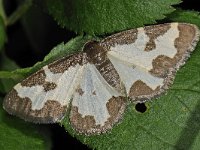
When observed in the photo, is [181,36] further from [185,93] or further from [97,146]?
[97,146]

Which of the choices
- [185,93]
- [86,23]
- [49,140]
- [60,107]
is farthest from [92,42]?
→ [49,140]

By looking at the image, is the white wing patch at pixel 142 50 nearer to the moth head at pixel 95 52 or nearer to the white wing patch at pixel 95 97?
the moth head at pixel 95 52

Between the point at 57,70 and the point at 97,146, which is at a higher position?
the point at 57,70

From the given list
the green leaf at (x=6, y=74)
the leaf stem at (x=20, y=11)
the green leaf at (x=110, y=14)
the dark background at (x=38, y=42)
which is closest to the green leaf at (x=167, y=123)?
the green leaf at (x=110, y=14)

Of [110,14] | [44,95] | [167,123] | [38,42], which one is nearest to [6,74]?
[44,95]

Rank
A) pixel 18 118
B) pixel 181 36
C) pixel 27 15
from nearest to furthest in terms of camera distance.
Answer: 1. pixel 181 36
2. pixel 18 118
3. pixel 27 15

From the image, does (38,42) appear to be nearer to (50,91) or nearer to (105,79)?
(50,91)
